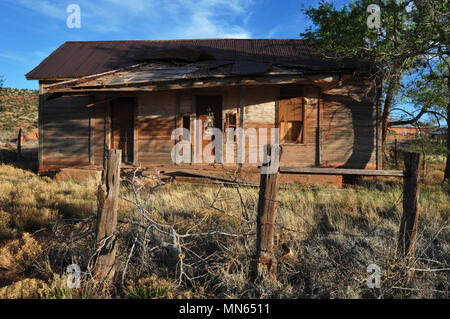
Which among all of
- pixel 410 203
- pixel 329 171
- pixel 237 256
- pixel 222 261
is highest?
pixel 329 171

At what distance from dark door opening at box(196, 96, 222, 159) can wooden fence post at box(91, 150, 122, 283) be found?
6.74 m

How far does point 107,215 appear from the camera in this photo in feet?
9.76

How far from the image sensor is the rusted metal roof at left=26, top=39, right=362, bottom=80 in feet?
33.4

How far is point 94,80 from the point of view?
345 inches

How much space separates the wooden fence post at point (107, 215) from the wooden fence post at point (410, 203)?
10.8 feet

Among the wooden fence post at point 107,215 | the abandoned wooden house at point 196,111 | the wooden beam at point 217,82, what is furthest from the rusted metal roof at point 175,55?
the wooden fence post at point 107,215

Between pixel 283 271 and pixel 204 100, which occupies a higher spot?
pixel 204 100

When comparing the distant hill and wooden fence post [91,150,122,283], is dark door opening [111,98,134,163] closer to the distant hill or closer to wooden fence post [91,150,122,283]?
wooden fence post [91,150,122,283]

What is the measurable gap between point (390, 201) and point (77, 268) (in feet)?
19.7

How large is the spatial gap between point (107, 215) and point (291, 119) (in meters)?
7.75

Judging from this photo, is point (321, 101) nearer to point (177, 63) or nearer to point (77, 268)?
point (177, 63)

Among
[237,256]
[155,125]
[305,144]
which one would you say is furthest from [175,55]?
[237,256]

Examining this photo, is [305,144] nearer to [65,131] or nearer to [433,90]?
[433,90]

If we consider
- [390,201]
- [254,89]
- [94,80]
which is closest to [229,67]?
[254,89]
